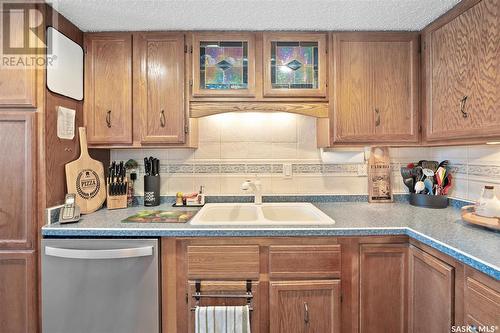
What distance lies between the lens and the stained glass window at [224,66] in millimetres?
1675

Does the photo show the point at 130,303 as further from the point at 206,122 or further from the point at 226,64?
the point at 226,64

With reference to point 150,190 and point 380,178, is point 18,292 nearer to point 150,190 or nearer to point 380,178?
point 150,190

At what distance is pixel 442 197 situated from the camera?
5.69 feet

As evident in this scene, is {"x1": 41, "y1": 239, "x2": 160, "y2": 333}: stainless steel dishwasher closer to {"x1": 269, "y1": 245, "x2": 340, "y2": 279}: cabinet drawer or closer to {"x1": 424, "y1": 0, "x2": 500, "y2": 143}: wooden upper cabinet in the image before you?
{"x1": 269, "y1": 245, "x2": 340, "y2": 279}: cabinet drawer

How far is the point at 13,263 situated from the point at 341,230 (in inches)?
68.0

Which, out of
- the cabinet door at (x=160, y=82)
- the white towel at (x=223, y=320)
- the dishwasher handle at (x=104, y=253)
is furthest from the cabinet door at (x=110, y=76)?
the white towel at (x=223, y=320)

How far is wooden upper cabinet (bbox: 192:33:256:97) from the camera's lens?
167 cm

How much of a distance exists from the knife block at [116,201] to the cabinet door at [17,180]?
1.42 ft

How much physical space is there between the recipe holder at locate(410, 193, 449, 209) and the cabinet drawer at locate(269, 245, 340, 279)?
872 mm

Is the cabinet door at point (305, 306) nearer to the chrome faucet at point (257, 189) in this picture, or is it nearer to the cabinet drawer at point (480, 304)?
the cabinet drawer at point (480, 304)

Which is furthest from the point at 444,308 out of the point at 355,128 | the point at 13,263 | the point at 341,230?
the point at 13,263

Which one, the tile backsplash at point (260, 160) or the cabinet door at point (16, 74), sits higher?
the cabinet door at point (16, 74)

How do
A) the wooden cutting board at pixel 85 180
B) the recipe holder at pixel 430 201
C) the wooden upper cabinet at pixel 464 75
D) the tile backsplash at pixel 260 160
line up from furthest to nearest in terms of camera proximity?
the tile backsplash at pixel 260 160 → the recipe holder at pixel 430 201 → the wooden cutting board at pixel 85 180 → the wooden upper cabinet at pixel 464 75

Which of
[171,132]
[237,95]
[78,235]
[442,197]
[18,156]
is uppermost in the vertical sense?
[237,95]
